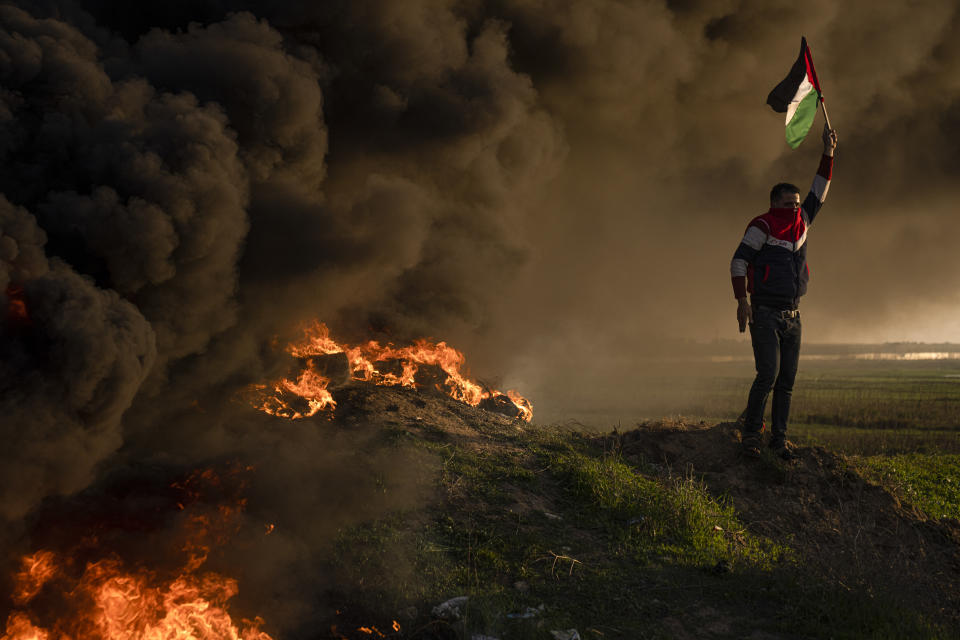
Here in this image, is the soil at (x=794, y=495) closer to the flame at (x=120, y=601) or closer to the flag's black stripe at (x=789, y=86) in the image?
the flame at (x=120, y=601)

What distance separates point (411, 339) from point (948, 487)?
10.7 metres

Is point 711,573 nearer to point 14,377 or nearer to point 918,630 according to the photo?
point 918,630

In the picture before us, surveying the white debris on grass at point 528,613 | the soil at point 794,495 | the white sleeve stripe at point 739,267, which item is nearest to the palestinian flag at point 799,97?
the white sleeve stripe at point 739,267

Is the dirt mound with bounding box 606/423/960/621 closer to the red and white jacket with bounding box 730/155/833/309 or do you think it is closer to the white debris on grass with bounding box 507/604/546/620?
the red and white jacket with bounding box 730/155/833/309

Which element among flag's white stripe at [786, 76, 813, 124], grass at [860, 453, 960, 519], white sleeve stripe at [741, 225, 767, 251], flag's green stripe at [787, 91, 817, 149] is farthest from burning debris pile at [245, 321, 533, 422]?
flag's white stripe at [786, 76, 813, 124]

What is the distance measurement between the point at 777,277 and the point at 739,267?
524mm

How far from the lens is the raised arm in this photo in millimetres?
8250

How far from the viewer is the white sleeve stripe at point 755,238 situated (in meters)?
8.03

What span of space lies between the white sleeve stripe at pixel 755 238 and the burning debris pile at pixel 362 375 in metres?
6.94

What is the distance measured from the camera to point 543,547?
6.06 meters

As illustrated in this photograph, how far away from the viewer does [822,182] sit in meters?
8.34

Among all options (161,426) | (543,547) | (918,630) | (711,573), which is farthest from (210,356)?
(918,630)

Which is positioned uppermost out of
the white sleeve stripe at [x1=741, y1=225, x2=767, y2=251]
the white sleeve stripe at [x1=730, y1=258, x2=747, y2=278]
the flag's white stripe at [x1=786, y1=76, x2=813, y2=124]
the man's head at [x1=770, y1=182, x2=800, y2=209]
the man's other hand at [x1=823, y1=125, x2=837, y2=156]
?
the flag's white stripe at [x1=786, y1=76, x2=813, y2=124]

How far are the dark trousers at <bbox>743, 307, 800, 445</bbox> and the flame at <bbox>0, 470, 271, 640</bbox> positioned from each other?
6.92 m
